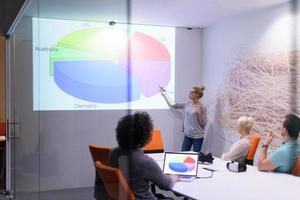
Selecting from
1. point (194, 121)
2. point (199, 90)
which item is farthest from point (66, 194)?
→ point (199, 90)

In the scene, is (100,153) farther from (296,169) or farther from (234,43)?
(234,43)

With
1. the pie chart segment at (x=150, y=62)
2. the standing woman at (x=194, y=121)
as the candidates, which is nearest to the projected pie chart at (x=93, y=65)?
the pie chart segment at (x=150, y=62)

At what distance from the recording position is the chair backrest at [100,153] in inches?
99.9

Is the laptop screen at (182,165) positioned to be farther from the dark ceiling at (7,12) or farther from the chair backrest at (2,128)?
the chair backrest at (2,128)

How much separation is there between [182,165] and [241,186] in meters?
0.47

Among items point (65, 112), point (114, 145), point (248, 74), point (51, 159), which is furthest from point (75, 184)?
point (248, 74)

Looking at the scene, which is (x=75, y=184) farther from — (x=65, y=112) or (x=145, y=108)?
(x=145, y=108)

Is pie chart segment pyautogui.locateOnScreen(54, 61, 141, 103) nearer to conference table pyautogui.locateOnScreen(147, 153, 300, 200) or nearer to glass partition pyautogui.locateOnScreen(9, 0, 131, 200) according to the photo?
glass partition pyautogui.locateOnScreen(9, 0, 131, 200)

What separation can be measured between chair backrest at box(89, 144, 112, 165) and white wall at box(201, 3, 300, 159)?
90.4 inches

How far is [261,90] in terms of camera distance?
14.6 ft

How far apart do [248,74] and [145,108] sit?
159 centimetres

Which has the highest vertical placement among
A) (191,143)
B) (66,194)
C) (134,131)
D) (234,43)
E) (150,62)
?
(234,43)

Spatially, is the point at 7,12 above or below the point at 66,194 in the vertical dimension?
above

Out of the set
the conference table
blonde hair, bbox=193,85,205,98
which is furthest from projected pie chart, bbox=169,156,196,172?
blonde hair, bbox=193,85,205,98
